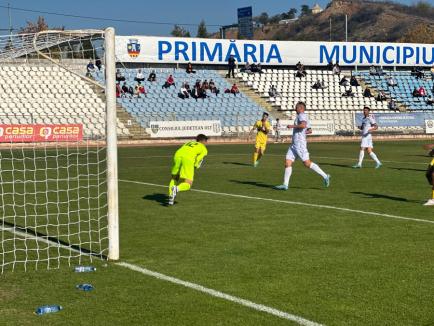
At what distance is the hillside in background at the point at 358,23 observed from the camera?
170750mm

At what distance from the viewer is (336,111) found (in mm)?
53844

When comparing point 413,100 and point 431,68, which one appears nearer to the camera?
point 413,100

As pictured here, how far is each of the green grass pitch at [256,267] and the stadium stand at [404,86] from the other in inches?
1726

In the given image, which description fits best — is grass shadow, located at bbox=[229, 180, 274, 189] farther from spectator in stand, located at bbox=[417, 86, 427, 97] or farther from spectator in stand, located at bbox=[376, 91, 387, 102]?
A: spectator in stand, located at bbox=[417, 86, 427, 97]

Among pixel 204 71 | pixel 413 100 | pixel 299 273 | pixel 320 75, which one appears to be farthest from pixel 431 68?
pixel 299 273

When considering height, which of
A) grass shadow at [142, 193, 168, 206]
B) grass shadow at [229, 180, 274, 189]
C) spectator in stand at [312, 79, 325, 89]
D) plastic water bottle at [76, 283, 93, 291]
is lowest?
grass shadow at [229, 180, 274, 189]

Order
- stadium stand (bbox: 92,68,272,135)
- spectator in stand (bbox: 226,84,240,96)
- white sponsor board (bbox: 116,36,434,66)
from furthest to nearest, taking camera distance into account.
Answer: spectator in stand (bbox: 226,84,240,96), white sponsor board (bbox: 116,36,434,66), stadium stand (bbox: 92,68,272,135)

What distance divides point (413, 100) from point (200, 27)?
3111 inches

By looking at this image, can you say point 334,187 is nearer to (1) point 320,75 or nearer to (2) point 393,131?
(2) point 393,131

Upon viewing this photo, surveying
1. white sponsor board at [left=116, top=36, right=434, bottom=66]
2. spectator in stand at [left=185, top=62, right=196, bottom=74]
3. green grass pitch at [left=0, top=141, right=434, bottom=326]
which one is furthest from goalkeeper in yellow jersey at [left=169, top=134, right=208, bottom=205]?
spectator in stand at [left=185, top=62, right=196, bottom=74]

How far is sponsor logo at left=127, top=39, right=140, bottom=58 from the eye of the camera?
168 feet

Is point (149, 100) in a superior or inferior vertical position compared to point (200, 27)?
inferior

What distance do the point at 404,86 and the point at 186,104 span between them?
21.5 meters

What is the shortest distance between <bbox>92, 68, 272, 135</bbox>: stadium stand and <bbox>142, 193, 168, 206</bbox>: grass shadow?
2836 centimetres
